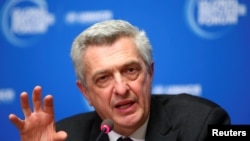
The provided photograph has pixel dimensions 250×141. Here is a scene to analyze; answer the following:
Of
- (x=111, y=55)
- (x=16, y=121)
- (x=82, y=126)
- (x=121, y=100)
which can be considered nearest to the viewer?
(x=16, y=121)

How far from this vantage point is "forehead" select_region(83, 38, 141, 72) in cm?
226

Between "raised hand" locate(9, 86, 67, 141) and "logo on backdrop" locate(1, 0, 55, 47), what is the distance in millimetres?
1294

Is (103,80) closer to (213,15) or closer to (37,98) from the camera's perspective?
(37,98)

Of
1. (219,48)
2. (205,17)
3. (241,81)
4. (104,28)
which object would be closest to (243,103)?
(241,81)

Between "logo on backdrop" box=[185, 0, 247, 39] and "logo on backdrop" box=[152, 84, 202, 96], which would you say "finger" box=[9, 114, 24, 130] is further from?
"logo on backdrop" box=[185, 0, 247, 39]

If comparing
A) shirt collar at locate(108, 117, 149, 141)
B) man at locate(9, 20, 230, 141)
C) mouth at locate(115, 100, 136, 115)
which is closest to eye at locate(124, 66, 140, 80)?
man at locate(9, 20, 230, 141)

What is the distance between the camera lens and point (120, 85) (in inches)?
86.0

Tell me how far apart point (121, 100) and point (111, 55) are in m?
0.25

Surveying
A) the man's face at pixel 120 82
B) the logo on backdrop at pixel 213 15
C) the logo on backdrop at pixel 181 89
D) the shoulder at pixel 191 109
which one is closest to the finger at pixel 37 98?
the man's face at pixel 120 82

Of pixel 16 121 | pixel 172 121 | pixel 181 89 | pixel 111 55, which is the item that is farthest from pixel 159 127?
pixel 181 89

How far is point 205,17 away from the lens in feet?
10.3

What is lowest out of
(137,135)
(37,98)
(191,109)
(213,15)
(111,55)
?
(137,135)

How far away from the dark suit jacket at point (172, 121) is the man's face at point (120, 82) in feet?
0.39

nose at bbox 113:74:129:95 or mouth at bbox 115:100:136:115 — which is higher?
nose at bbox 113:74:129:95
